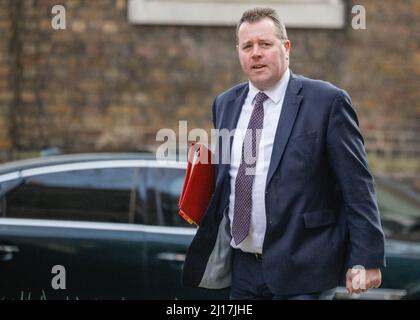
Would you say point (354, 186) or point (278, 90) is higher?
point (278, 90)

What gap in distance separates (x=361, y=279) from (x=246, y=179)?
593mm

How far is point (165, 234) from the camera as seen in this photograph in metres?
4.62

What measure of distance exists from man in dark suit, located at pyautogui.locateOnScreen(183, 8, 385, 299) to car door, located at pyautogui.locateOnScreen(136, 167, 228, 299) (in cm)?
146

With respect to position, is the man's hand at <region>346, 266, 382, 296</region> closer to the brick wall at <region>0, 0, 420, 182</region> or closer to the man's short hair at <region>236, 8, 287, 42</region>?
the man's short hair at <region>236, 8, 287, 42</region>

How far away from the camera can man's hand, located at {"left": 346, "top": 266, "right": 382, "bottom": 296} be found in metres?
2.80

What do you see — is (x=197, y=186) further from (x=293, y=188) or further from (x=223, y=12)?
(x=223, y=12)

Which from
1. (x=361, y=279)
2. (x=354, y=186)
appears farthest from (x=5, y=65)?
(x=361, y=279)

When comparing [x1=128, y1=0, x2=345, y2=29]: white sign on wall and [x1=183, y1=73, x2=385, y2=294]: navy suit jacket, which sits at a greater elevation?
Answer: [x1=128, y1=0, x2=345, y2=29]: white sign on wall

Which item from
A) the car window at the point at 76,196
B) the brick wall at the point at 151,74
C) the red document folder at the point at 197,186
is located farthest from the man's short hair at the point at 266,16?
the brick wall at the point at 151,74

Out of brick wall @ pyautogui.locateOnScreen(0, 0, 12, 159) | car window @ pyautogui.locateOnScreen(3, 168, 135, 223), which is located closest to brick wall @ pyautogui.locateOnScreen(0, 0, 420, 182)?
brick wall @ pyautogui.locateOnScreen(0, 0, 12, 159)

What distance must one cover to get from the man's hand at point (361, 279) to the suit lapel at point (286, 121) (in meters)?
0.48

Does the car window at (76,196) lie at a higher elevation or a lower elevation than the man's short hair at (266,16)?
lower

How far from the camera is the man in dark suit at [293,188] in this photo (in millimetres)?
2865

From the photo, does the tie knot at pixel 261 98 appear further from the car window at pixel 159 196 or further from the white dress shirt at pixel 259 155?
the car window at pixel 159 196
